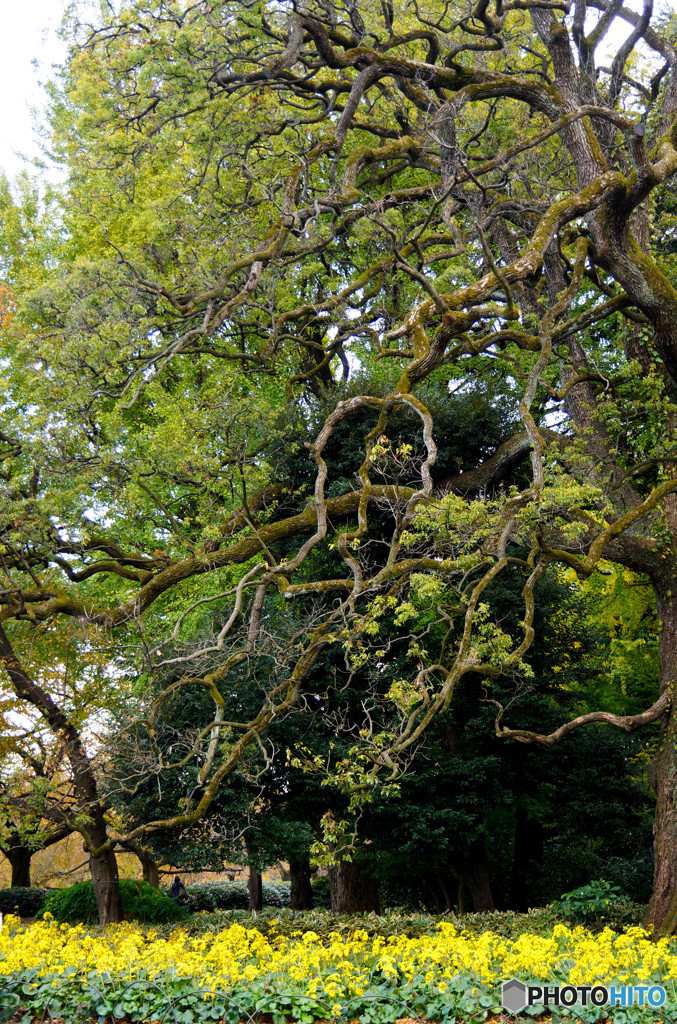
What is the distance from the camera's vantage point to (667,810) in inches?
375

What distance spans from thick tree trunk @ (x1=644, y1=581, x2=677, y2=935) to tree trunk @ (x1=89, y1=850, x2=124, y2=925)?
732 centimetres

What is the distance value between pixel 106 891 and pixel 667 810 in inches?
308

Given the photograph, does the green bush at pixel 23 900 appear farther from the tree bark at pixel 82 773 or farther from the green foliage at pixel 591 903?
the green foliage at pixel 591 903

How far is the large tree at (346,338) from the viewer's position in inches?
339

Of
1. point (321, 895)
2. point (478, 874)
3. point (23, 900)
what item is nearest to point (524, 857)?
point (478, 874)

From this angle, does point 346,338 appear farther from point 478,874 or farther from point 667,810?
point 478,874

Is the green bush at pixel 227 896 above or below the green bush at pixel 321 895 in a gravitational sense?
below

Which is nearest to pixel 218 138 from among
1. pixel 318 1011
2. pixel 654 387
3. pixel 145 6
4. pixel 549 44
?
pixel 145 6

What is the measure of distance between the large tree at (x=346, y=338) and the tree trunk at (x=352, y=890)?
135 inches

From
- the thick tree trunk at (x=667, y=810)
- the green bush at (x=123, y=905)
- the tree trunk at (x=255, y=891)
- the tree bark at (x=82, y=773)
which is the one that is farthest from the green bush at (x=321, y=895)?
the thick tree trunk at (x=667, y=810)

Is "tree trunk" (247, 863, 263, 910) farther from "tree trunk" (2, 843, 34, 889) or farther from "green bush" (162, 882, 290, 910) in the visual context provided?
"tree trunk" (2, 843, 34, 889)

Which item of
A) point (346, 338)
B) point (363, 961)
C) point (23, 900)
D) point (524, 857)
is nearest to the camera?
point (363, 961)

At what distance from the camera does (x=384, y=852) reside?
1227 cm

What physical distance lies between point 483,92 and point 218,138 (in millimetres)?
3250
